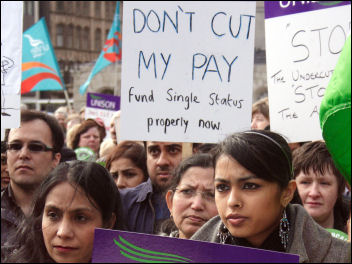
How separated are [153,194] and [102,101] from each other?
17.6ft

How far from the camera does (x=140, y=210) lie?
312 cm

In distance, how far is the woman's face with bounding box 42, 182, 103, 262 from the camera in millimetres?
2021

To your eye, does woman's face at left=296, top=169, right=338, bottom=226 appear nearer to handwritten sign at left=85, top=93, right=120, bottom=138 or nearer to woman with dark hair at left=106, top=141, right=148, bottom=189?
woman with dark hair at left=106, top=141, right=148, bottom=189

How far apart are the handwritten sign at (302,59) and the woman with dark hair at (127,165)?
888 millimetres

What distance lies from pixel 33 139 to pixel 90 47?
44.0 metres

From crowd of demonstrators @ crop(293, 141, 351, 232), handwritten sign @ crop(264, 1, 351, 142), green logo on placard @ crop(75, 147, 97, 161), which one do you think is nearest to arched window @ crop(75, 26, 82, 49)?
green logo on placard @ crop(75, 147, 97, 161)

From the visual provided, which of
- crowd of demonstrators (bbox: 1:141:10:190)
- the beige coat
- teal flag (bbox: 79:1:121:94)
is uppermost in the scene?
teal flag (bbox: 79:1:121:94)

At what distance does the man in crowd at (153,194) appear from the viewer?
3096mm

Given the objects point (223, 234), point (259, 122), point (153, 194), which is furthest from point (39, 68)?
point (223, 234)

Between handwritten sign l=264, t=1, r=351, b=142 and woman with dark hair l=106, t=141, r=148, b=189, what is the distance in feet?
2.91

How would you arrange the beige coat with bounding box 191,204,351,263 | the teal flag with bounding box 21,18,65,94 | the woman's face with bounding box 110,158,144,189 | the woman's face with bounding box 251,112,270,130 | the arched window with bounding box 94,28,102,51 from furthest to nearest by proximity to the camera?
1. the arched window with bounding box 94,28,102,51
2. the teal flag with bounding box 21,18,65,94
3. the woman's face with bounding box 251,112,270,130
4. the woman's face with bounding box 110,158,144,189
5. the beige coat with bounding box 191,204,351,263

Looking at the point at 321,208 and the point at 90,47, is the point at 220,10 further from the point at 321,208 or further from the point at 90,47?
the point at 90,47

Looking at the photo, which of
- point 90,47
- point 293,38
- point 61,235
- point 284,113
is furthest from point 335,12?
point 90,47

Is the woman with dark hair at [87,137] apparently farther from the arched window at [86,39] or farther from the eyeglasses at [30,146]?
the arched window at [86,39]
